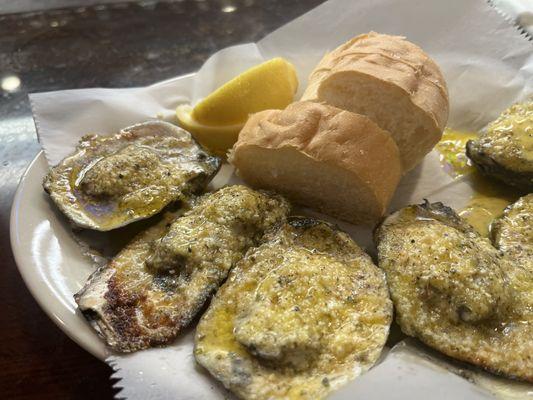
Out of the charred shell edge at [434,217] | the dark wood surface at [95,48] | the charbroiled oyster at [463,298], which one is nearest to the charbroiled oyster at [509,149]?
the charred shell edge at [434,217]

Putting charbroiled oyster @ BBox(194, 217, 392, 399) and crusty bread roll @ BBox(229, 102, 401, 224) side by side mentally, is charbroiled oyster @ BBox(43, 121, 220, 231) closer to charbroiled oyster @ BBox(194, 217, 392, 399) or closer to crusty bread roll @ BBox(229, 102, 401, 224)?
crusty bread roll @ BBox(229, 102, 401, 224)

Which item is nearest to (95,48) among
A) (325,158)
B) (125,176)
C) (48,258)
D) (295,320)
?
(125,176)

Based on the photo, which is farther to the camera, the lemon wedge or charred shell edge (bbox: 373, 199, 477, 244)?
the lemon wedge

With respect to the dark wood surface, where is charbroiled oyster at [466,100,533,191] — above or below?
above

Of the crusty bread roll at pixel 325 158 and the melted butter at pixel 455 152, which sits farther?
the melted butter at pixel 455 152

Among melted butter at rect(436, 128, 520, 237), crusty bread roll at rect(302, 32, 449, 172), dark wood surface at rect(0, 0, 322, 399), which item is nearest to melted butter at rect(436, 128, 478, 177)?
melted butter at rect(436, 128, 520, 237)

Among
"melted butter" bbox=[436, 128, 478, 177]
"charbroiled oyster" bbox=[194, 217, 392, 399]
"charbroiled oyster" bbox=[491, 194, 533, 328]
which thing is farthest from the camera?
"melted butter" bbox=[436, 128, 478, 177]

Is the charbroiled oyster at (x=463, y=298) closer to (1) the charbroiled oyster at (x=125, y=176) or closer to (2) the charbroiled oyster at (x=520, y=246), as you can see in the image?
(2) the charbroiled oyster at (x=520, y=246)

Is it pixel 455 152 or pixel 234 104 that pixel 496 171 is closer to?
pixel 455 152
